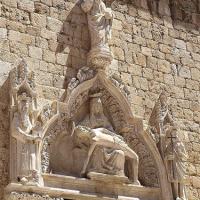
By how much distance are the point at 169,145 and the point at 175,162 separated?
246 millimetres

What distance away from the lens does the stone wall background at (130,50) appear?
7.16m

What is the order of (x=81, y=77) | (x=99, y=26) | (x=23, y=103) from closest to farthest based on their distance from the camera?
(x=23, y=103), (x=81, y=77), (x=99, y=26)

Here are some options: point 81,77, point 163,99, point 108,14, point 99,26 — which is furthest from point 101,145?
point 108,14

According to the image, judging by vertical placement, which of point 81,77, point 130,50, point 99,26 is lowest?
point 81,77

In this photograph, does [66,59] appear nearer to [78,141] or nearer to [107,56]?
[107,56]

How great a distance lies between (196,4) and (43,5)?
2931 mm

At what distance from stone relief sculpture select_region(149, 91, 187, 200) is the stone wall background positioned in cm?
16

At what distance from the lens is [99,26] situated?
304 inches

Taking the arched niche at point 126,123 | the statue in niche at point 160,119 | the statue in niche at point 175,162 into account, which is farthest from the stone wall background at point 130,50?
the statue in niche at point 175,162

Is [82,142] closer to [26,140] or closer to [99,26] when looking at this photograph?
[26,140]

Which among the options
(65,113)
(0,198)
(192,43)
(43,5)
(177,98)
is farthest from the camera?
(192,43)

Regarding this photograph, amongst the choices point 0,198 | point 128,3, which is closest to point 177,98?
point 128,3

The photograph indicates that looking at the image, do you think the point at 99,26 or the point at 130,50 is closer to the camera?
the point at 99,26

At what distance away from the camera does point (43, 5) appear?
7.59m
